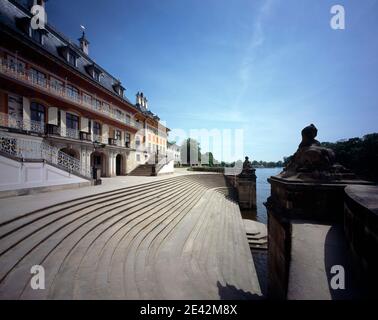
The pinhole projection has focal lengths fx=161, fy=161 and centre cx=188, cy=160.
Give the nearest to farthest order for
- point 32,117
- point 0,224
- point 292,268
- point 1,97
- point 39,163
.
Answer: point 292,268 → point 0,224 → point 39,163 → point 1,97 → point 32,117

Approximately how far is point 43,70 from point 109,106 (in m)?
7.43

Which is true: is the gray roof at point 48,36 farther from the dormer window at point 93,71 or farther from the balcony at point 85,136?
the balcony at point 85,136

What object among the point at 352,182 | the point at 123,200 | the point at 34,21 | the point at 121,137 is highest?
the point at 34,21

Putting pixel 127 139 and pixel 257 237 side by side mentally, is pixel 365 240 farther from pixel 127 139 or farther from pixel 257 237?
pixel 127 139

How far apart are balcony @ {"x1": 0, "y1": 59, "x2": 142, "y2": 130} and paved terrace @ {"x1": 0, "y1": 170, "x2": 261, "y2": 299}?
399 inches

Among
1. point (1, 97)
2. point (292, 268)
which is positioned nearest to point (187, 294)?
point (292, 268)

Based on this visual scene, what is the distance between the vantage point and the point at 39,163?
8.13m

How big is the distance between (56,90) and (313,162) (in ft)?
59.3

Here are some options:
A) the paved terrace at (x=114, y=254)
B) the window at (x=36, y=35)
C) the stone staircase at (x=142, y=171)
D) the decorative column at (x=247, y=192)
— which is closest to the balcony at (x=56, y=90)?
the window at (x=36, y=35)

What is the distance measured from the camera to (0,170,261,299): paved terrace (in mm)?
3289

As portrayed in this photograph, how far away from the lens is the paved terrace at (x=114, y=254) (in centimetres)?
329

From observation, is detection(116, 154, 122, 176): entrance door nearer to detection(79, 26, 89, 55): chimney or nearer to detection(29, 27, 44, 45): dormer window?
detection(29, 27, 44, 45): dormer window

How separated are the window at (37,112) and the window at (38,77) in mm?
1630

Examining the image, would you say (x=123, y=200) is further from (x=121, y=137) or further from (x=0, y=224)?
(x=121, y=137)
